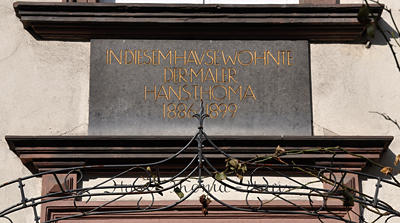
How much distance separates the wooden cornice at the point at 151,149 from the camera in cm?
499

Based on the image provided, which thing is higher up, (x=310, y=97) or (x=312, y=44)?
(x=312, y=44)

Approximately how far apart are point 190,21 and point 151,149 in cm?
114

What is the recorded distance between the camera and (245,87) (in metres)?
5.30

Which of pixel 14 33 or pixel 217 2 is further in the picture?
pixel 217 2

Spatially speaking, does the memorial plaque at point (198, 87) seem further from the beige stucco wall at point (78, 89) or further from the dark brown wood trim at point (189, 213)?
the dark brown wood trim at point (189, 213)

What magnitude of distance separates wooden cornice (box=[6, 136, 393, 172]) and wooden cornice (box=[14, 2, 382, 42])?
94cm

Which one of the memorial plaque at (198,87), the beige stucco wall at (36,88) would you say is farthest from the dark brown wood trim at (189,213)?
the memorial plaque at (198,87)

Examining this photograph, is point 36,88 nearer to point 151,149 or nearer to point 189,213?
point 151,149

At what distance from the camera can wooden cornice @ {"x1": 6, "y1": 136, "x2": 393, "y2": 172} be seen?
4.99 metres

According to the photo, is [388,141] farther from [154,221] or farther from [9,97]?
[9,97]

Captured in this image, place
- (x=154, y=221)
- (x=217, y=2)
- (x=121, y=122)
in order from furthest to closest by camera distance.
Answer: (x=217, y=2) < (x=121, y=122) < (x=154, y=221)

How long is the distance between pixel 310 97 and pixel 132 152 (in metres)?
1.50

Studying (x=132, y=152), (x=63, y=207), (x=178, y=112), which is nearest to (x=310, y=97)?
(x=178, y=112)

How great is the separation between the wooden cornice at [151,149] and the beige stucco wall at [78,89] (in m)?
0.17
